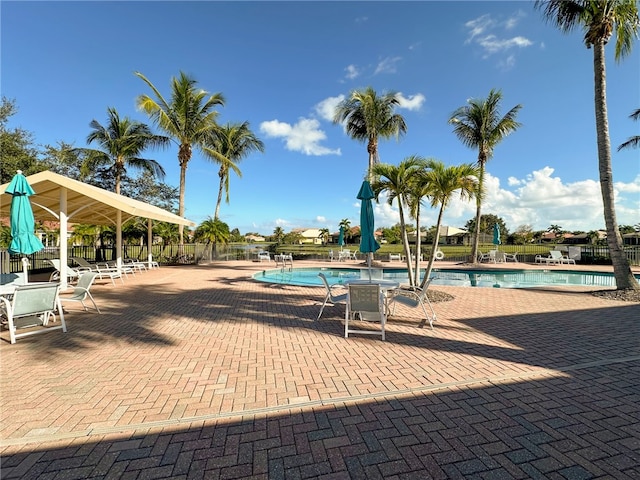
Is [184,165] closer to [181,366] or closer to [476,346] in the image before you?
[181,366]

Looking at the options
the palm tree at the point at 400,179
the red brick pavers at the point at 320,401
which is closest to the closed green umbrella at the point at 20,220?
the red brick pavers at the point at 320,401

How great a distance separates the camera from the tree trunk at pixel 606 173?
28.6 ft

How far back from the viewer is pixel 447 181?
26.0 feet

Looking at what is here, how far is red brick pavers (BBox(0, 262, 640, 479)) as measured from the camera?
6.88ft

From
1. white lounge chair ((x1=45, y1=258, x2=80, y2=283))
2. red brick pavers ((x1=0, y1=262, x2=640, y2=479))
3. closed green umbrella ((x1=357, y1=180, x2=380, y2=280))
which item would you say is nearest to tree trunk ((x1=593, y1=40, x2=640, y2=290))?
red brick pavers ((x1=0, y1=262, x2=640, y2=479))

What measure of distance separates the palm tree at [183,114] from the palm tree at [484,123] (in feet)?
52.2

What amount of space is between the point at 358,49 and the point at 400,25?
2946 millimetres

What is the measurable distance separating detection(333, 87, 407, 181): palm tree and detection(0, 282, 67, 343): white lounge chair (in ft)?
55.4

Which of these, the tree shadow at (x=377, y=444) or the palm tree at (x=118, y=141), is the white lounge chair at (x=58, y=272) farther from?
the palm tree at (x=118, y=141)

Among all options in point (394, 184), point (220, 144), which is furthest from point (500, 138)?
point (220, 144)

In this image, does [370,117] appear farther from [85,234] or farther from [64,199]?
[85,234]

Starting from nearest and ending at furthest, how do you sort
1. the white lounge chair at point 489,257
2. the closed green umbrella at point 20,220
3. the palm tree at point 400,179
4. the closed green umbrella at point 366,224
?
1. the closed green umbrella at point 20,220
2. the closed green umbrella at point 366,224
3. the palm tree at point 400,179
4. the white lounge chair at point 489,257

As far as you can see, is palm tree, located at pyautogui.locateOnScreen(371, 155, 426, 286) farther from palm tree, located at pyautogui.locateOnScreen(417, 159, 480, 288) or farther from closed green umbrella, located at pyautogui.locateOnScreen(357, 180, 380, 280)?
closed green umbrella, located at pyautogui.locateOnScreen(357, 180, 380, 280)

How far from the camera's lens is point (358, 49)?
13664 mm
